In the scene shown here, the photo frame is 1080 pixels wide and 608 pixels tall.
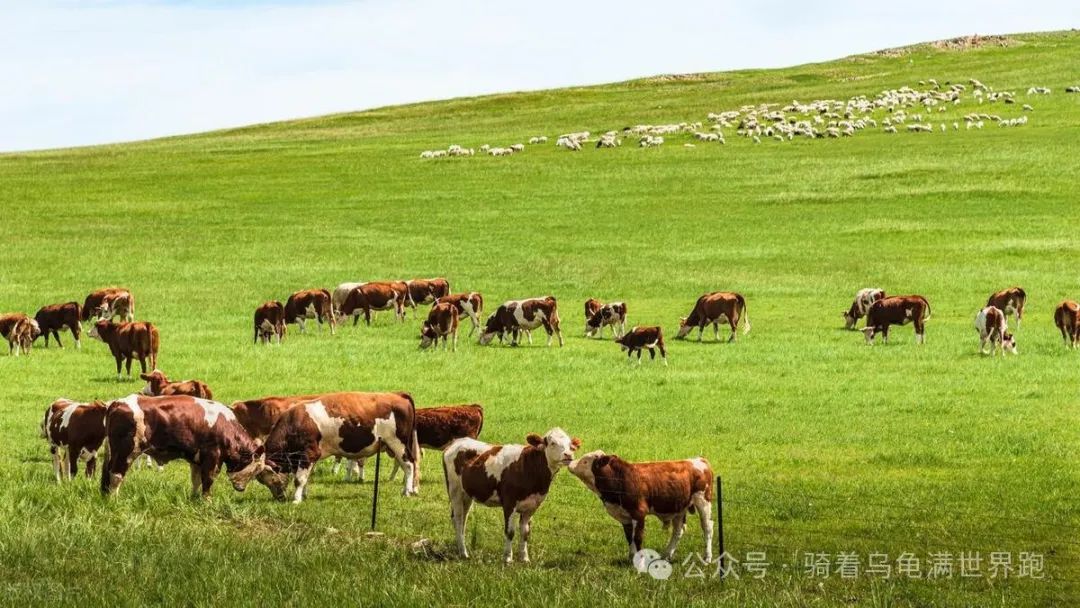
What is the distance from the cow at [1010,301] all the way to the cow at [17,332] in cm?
2688

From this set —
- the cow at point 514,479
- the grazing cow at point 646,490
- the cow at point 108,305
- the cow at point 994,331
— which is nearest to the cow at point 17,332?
the cow at point 108,305

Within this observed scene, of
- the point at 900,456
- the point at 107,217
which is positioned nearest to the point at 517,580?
the point at 900,456

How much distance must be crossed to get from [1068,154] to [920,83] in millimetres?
37121

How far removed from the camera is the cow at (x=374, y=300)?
40938mm

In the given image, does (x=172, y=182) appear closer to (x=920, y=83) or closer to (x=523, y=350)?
(x=523, y=350)

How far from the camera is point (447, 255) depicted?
5341cm

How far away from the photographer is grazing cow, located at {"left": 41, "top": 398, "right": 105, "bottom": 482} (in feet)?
61.2

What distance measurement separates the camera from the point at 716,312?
36.5 m

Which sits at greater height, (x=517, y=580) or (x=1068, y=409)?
(x=517, y=580)

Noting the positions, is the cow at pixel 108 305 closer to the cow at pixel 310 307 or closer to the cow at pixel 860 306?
the cow at pixel 310 307

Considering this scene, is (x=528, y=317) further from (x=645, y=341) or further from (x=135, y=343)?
(x=135, y=343)

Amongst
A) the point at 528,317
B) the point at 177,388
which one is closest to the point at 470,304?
the point at 528,317

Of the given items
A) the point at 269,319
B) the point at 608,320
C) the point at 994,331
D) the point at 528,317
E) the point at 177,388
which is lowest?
the point at 608,320

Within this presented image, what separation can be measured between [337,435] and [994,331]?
1988 cm
